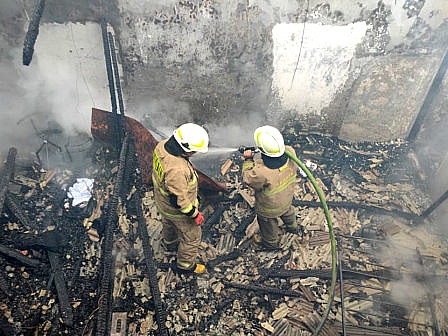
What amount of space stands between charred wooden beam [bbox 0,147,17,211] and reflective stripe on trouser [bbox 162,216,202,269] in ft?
10.1

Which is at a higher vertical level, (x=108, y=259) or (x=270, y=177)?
(x=270, y=177)

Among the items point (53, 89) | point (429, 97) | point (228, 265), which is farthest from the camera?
point (429, 97)

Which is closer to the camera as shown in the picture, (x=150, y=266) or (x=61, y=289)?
(x=61, y=289)

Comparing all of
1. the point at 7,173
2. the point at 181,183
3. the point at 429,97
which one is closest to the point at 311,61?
the point at 429,97

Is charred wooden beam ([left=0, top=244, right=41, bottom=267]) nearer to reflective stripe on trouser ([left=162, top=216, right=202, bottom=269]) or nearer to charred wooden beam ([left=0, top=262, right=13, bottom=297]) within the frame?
charred wooden beam ([left=0, top=262, right=13, bottom=297])

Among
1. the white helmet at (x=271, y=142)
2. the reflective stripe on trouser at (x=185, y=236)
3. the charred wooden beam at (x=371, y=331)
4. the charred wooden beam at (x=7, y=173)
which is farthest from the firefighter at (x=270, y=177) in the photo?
the charred wooden beam at (x=7, y=173)

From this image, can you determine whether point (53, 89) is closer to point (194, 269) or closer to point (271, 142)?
point (194, 269)

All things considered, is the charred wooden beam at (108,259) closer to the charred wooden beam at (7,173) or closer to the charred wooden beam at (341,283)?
the charred wooden beam at (7,173)

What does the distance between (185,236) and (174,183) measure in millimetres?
1160

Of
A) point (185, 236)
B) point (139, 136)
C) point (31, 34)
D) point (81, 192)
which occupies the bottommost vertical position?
point (185, 236)

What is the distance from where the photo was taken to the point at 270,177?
5.09 metres

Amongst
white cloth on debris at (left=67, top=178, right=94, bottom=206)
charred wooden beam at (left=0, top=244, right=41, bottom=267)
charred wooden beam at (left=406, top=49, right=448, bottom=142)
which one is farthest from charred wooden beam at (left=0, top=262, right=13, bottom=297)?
charred wooden beam at (left=406, top=49, right=448, bottom=142)

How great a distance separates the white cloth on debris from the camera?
21.3 ft

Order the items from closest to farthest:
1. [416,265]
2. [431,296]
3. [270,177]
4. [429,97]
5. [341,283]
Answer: [270,177] → [341,283] → [431,296] → [416,265] → [429,97]
